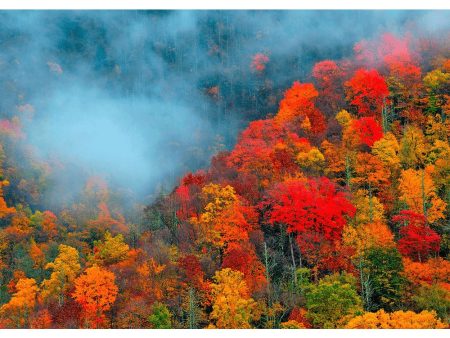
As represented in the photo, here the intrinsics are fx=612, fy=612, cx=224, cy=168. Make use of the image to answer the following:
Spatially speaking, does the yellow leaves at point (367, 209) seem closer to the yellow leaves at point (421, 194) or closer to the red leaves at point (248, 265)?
the yellow leaves at point (421, 194)

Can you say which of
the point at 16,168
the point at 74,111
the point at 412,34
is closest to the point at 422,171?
the point at 412,34

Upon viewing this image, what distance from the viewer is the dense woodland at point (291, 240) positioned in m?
26.5

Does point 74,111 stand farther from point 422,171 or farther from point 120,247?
point 422,171

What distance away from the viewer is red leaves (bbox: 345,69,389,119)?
4497cm

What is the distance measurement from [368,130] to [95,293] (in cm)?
2071

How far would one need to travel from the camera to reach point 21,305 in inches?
1204

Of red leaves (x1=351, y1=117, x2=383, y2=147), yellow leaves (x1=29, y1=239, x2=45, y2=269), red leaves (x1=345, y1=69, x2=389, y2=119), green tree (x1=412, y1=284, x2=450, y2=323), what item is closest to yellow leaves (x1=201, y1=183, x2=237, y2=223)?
red leaves (x1=351, y1=117, x2=383, y2=147)

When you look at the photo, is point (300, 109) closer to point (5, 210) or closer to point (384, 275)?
point (384, 275)

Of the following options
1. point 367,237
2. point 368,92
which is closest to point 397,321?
point 367,237

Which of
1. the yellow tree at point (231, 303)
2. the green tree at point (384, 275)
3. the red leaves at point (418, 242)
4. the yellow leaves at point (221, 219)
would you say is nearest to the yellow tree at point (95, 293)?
the yellow tree at point (231, 303)

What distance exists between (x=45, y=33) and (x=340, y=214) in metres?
53.7

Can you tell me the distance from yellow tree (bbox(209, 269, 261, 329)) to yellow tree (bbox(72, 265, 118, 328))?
4906mm

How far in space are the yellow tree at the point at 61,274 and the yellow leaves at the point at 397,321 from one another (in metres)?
14.1

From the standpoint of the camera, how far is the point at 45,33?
73375mm
